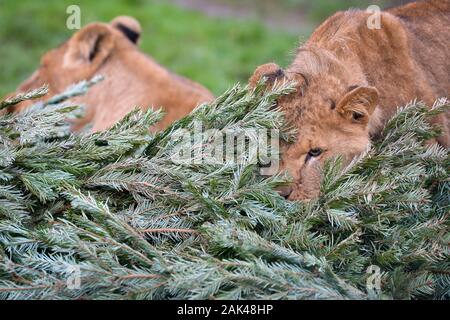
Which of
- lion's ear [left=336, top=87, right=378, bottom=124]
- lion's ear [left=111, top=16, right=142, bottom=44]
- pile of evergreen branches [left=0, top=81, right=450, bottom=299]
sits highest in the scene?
lion's ear [left=111, top=16, right=142, bottom=44]

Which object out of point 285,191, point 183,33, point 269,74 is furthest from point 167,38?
point 285,191

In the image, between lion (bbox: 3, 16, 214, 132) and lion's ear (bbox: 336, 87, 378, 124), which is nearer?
lion's ear (bbox: 336, 87, 378, 124)

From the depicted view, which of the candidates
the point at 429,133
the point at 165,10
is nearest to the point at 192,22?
the point at 165,10

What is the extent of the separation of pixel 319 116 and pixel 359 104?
215 mm

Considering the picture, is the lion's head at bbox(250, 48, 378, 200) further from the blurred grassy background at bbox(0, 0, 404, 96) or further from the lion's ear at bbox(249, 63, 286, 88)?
the blurred grassy background at bbox(0, 0, 404, 96)

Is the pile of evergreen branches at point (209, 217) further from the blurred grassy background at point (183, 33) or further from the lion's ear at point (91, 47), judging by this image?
the blurred grassy background at point (183, 33)

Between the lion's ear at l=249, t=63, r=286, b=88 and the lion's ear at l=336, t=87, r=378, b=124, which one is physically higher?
the lion's ear at l=249, t=63, r=286, b=88

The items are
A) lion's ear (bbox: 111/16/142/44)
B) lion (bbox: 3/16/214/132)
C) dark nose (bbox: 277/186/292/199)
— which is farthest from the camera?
lion's ear (bbox: 111/16/142/44)

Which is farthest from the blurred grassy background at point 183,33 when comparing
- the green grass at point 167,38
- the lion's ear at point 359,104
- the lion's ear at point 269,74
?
the lion's ear at point 359,104

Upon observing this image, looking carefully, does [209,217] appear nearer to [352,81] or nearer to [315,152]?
[315,152]

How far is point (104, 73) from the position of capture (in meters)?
6.33

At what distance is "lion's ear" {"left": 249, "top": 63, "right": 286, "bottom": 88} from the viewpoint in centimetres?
407

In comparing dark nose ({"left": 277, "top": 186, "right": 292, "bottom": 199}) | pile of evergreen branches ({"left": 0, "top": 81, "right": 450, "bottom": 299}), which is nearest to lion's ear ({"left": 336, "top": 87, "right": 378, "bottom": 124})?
pile of evergreen branches ({"left": 0, "top": 81, "right": 450, "bottom": 299})

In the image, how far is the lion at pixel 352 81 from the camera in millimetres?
3943
